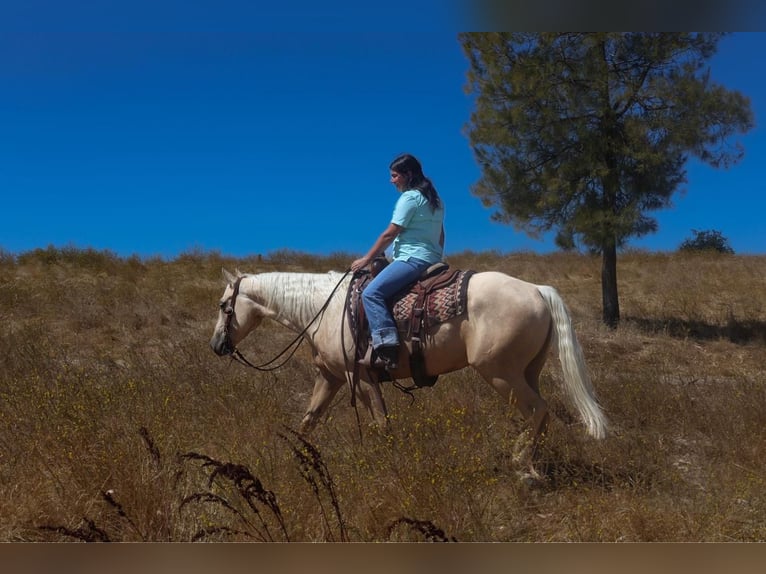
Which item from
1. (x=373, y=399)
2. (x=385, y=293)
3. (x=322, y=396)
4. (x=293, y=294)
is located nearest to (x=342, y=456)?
(x=373, y=399)

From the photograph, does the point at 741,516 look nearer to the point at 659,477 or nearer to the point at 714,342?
the point at 659,477

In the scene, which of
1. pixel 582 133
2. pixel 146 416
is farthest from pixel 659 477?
pixel 582 133

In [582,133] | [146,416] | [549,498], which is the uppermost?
[582,133]

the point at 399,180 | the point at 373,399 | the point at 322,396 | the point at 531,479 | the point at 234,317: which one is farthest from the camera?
the point at 234,317

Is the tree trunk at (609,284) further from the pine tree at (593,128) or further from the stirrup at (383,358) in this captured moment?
the stirrup at (383,358)

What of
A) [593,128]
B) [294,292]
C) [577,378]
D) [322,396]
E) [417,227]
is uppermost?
[593,128]

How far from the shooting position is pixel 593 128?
10172mm

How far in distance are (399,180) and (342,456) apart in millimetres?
1856

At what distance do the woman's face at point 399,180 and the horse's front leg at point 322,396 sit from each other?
1.73 metres

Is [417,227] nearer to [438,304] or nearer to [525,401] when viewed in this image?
[438,304]

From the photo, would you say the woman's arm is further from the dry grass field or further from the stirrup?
the dry grass field

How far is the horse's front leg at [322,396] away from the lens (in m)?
4.79

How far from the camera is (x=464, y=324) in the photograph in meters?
4.29
